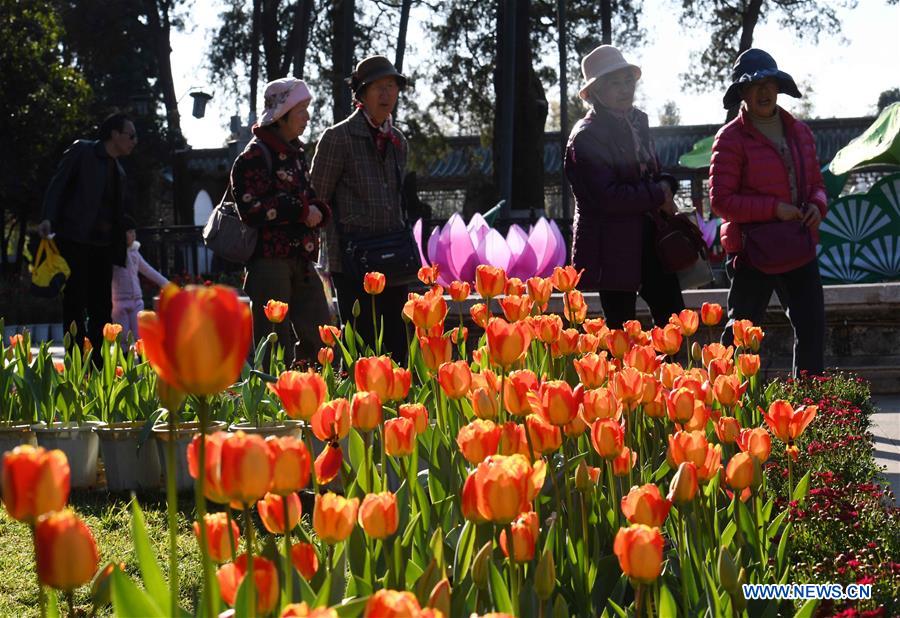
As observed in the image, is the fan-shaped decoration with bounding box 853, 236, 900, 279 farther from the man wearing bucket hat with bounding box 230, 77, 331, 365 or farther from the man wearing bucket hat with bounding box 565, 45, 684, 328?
the man wearing bucket hat with bounding box 230, 77, 331, 365

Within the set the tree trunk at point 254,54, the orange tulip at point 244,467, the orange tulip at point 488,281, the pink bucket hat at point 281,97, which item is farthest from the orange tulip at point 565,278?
the tree trunk at point 254,54

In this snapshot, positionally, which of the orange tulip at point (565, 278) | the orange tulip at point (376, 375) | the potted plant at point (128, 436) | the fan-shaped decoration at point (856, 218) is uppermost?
the fan-shaped decoration at point (856, 218)

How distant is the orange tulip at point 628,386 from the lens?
2.36 metres

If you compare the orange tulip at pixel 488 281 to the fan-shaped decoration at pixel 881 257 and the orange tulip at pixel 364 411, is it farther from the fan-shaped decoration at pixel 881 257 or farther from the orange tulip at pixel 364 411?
the fan-shaped decoration at pixel 881 257

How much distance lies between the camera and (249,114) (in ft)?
95.7

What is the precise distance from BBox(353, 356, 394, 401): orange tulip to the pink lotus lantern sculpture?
2.73m

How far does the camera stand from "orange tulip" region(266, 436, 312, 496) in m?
1.39

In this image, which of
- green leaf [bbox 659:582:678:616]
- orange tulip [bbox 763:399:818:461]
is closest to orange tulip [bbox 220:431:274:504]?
green leaf [bbox 659:582:678:616]

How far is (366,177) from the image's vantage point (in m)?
5.32

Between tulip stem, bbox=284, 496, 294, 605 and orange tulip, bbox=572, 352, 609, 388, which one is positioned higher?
orange tulip, bbox=572, 352, 609, 388

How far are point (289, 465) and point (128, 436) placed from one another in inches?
115

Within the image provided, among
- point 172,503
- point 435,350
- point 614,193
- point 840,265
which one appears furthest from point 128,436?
point 840,265

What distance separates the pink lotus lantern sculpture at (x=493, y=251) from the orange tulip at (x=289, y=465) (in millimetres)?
3474

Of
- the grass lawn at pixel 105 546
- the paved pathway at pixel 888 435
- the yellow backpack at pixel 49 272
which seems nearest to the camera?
the grass lawn at pixel 105 546
